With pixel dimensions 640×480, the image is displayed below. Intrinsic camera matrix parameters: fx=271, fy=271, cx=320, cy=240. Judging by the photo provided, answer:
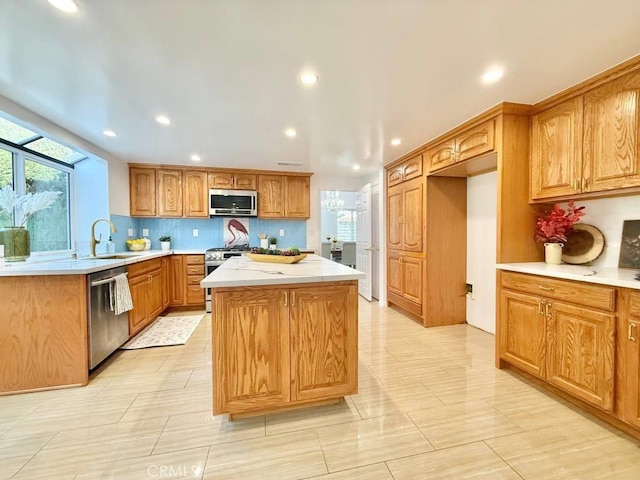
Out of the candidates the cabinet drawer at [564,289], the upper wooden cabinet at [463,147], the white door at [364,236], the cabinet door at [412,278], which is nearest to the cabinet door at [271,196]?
the white door at [364,236]

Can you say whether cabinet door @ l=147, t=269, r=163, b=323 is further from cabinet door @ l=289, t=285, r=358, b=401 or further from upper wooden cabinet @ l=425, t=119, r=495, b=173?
upper wooden cabinet @ l=425, t=119, r=495, b=173

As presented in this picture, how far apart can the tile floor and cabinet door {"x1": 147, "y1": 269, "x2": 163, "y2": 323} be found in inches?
47.9

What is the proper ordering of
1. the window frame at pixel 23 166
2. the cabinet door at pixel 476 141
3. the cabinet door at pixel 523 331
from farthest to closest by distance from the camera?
the window frame at pixel 23 166
the cabinet door at pixel 476 141
the cabinet door at pixel 523 331

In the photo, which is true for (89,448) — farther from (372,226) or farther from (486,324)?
(372,226)

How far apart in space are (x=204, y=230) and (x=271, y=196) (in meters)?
1.29

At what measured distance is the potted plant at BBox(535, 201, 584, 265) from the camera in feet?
7.02

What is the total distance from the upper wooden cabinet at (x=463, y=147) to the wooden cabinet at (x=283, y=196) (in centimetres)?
217

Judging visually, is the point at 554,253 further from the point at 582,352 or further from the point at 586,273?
the point at 582,352

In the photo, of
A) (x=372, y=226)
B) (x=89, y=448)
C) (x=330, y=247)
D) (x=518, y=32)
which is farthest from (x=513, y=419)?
(x=330, y=247)

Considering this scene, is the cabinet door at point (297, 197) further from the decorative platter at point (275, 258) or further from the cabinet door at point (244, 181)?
the decorative platter at point (275, 258)

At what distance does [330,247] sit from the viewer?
7824mm

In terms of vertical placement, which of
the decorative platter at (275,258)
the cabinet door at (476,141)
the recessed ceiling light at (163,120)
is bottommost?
the decorative platter at (275,258)

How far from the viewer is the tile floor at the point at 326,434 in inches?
52.4

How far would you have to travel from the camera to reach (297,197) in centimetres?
473
